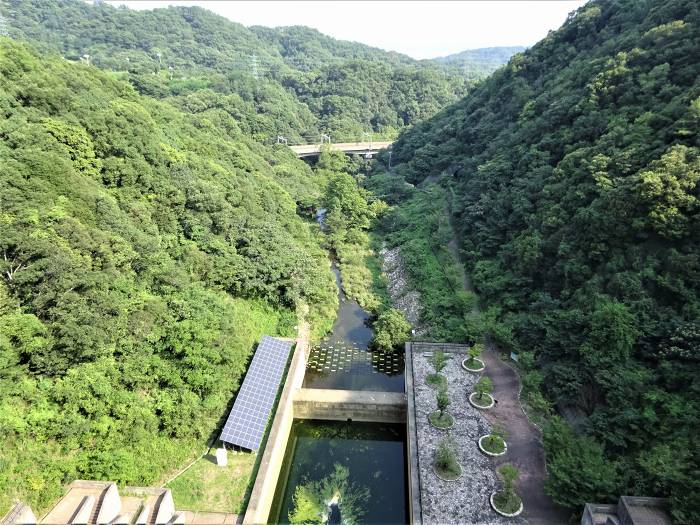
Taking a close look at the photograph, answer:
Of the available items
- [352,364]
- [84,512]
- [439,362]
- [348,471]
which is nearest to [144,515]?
[84,512]

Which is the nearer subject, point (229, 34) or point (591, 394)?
point (591, 394)

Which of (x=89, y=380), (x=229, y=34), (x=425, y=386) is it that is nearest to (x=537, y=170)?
(x=425, y=386)

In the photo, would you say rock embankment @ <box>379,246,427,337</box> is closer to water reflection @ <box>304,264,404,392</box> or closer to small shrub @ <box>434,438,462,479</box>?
water reflection @ <box>304,264,404,392</box>

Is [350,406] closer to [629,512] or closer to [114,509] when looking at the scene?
[114,509]

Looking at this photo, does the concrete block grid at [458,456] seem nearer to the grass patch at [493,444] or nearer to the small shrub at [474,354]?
the grass patch at [493,444]

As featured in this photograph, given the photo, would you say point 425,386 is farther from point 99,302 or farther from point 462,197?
point 462,197

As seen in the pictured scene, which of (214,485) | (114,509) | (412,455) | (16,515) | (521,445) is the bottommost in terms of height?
(214,485)

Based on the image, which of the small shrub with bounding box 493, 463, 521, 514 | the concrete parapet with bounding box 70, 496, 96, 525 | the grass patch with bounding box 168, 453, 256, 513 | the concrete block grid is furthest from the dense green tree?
the concrete parapet with bounding box 70, 496, 96, 525
